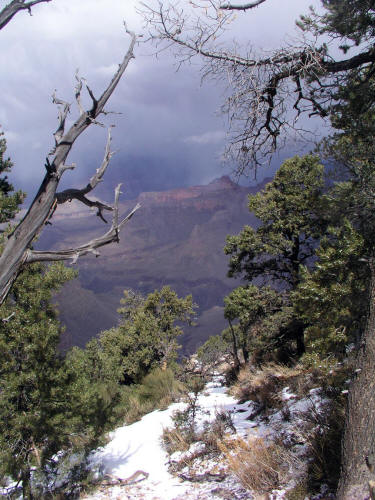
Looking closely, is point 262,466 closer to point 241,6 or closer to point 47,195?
point 47,195

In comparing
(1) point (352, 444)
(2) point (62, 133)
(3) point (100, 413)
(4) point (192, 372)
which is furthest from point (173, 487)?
(4) point (192, 372)

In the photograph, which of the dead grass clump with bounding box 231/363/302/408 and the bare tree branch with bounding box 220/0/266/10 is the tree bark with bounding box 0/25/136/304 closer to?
the bare tree branch with bounding box 220/0/266/10

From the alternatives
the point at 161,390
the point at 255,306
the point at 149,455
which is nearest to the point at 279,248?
the point at 255,306

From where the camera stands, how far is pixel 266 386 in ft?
33.4

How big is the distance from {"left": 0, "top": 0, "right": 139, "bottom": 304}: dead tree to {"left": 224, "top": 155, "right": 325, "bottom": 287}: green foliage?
11355 millimetres

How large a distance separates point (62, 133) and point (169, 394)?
477 inches

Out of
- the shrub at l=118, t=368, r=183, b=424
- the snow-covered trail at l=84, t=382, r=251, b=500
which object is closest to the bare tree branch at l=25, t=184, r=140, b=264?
the snow-covered trail at l=84, t=382, r=251, b=500

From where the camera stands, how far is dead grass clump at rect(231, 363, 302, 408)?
8992 millimetres

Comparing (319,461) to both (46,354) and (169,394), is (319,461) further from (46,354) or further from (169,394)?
(169,394)

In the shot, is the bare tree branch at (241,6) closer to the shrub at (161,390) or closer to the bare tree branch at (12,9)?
the bare tree branch at (12,9)

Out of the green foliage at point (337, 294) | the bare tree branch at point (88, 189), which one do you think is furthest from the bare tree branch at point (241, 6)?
the green foliage at point (337, 294)

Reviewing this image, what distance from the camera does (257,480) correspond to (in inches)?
208

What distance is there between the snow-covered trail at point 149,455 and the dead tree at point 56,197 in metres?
4.57

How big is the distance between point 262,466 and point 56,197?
4.56 meters
